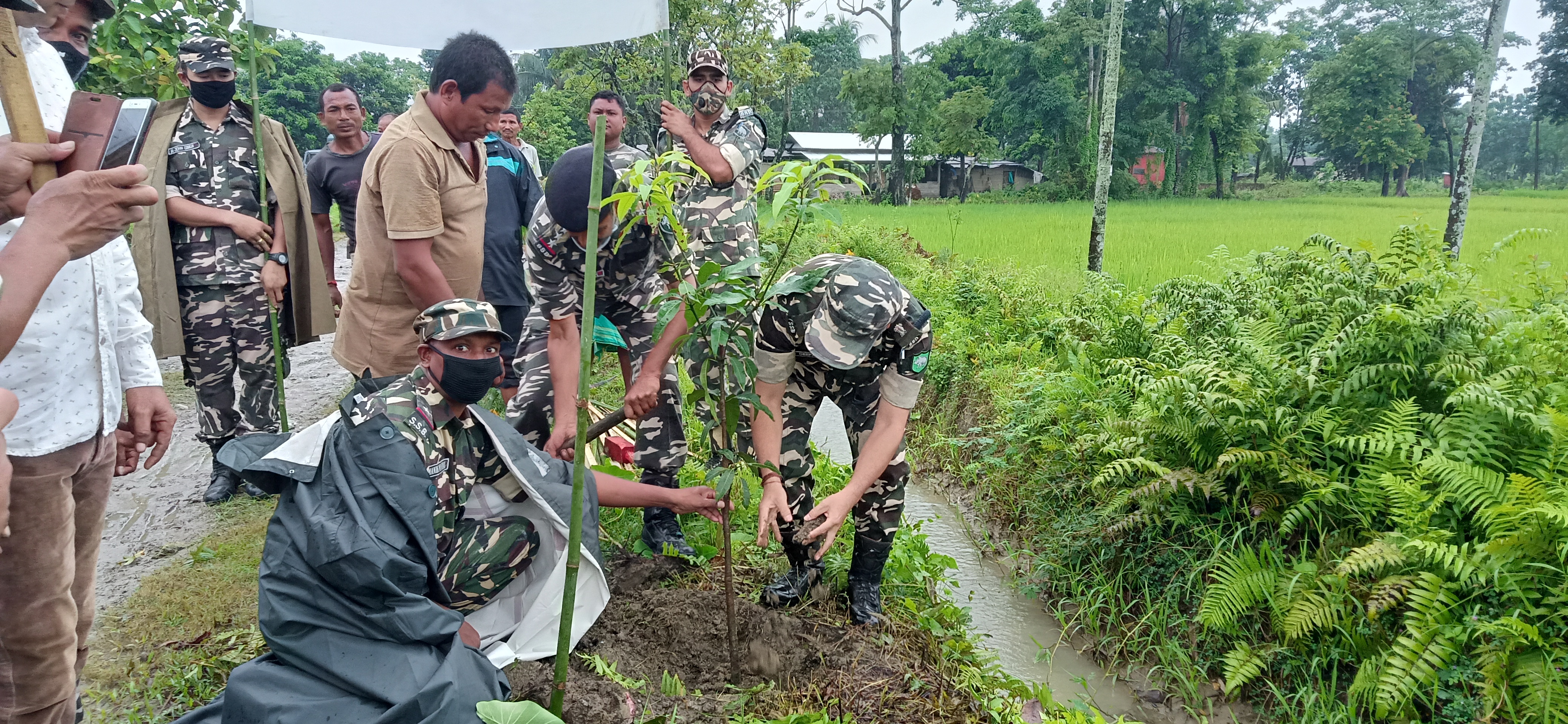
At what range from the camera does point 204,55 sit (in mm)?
3742

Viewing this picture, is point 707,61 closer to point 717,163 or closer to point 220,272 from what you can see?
point 717,163

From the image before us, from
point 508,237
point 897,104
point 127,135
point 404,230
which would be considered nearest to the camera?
point 127,135

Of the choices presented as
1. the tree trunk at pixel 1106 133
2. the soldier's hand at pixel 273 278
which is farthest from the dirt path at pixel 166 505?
the tree trunk at pixel 1106 133

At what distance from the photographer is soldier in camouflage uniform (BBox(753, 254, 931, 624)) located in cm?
258

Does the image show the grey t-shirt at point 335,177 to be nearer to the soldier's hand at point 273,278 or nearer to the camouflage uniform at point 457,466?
the soldier's hand at point 273,278

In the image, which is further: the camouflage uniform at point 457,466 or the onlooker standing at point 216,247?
the onlooker standing at point 216,247

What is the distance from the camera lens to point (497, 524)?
2523 mm

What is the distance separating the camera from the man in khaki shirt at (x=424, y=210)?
9.51 feet

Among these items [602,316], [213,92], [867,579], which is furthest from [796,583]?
[213,92]

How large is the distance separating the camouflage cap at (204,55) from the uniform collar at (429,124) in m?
1.38

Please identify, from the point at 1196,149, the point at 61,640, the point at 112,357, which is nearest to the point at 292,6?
the point at 112,357

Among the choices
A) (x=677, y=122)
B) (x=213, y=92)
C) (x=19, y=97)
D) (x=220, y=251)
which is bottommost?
(x=220, y=251)

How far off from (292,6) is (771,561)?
2601 millimetres

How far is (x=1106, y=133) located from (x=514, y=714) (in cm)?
832
